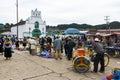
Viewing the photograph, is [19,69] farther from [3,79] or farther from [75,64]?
[75,64]

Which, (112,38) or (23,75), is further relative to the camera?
(112,38)

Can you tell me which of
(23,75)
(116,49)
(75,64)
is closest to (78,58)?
(75,64)

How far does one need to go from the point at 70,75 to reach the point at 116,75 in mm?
3005

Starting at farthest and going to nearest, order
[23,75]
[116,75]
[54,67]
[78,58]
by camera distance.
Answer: [54,67]
[78,58]
[23,75]
[116,75]

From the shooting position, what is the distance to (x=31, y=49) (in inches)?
688

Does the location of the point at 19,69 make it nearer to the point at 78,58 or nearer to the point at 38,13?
the point at 78,58

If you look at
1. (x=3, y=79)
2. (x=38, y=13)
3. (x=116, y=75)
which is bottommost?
(x=3, y=79)

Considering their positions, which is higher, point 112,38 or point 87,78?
point 112,38

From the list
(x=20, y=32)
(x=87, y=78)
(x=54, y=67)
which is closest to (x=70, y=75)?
(x=87, y=78)

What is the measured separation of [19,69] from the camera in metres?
10.9

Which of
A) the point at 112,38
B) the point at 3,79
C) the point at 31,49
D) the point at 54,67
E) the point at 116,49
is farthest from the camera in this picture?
the point at 112,38

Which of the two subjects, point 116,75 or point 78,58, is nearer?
point 116,75

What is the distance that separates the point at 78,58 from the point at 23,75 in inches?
110

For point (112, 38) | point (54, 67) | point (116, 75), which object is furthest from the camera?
point (112, 38)
